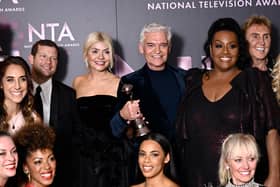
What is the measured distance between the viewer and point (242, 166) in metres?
3.55

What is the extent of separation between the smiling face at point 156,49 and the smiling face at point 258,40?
53 centimetres

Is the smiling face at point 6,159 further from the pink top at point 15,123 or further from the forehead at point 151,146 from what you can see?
the forehead at point 151,146

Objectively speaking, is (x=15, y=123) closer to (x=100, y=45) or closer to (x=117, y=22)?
(x=100, y=45)

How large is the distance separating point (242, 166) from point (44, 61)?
1640 mm

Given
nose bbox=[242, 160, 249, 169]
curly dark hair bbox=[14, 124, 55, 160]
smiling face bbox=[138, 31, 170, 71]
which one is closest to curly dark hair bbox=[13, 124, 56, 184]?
curly dark hair bbox=[14, 124, 55, 160]

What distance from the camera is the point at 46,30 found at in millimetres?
5117

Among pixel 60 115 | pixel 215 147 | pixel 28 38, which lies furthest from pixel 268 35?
pixel 28 38

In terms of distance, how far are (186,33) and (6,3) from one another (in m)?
1.42

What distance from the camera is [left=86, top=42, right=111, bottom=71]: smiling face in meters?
4.38

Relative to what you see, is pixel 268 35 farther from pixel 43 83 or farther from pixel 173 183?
pixel 43 83

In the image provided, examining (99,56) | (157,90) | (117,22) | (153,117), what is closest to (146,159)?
(153,117)

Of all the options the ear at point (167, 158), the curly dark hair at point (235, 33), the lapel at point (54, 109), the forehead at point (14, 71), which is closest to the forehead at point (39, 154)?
the forehead at point (14, 71)

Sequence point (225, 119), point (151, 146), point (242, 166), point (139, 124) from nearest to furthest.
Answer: point (242, 166)
point (225, 119)
point (139, 124)
point (151, 146)

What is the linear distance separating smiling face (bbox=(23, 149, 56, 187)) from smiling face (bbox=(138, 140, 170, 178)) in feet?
1.84
